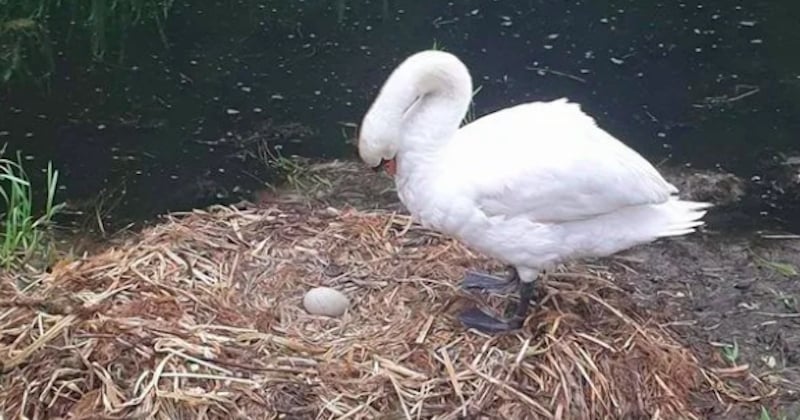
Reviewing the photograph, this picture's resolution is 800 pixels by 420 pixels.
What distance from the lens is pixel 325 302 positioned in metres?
4.06

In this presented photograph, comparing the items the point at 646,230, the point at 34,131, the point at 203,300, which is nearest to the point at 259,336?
the point at 203,300

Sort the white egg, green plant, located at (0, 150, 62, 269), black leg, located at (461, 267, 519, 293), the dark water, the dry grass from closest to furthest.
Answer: the dry grass
the white egg
black leg, located at (461, 267, 519, 293)
green plant, located at (0, 150, 62, 269)
the dark water

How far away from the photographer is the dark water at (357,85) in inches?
219

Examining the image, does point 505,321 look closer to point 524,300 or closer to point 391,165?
point 524,300

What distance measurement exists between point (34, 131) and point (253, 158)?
99 cm

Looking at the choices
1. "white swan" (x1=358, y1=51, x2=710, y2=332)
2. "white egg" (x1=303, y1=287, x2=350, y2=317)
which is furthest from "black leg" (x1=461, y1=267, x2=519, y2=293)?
"white egg" (x1=303, y1=287, x2=350, y2=317)

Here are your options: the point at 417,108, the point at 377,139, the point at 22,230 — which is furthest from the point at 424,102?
the point at 22,230

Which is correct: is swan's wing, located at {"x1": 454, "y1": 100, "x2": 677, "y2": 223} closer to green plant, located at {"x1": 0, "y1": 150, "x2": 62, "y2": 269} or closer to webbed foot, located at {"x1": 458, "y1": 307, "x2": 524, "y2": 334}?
webbed foot, located at {"x1": 458, "y1": 307, "x2": 524, "y2": 334}

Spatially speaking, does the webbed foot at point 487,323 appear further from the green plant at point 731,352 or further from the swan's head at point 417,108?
the green plant at point 731,352

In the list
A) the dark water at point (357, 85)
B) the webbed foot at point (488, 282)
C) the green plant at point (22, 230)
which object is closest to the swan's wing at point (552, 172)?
the webbed foot at point (488, 282)

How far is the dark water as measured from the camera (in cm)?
556

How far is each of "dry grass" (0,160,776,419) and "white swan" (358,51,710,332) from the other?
0.97ft

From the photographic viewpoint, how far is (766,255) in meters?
4.86

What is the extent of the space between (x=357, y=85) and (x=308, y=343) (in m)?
2.55
